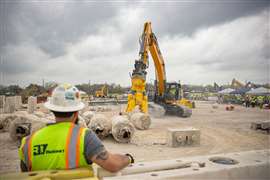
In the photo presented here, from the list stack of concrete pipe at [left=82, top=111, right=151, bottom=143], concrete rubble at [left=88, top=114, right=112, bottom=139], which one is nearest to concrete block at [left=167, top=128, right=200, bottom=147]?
stack of concrete pipe at [left=82, top=111, right=151, bottom=143]

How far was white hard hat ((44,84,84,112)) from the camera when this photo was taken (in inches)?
72.3

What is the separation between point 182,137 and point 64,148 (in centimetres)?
666

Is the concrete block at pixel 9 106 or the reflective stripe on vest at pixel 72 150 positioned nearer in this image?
the reflective stripe on vest at pixel 72 150

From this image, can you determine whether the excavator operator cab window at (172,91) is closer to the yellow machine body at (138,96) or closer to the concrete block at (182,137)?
the yellow machine body at (138,96)

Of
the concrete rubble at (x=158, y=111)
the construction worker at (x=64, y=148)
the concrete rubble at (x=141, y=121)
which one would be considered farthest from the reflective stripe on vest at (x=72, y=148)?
the concrete rubble at (x=158, y=111)

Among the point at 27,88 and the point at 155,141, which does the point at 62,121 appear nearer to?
the point at 155,141

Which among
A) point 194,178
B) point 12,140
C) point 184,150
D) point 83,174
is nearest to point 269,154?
point 194,178

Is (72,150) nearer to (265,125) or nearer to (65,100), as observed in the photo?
(65,100)

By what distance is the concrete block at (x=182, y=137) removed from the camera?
25.5 feet

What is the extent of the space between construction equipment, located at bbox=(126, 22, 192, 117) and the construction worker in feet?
37.6

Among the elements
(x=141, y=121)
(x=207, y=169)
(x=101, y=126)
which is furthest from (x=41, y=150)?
(x=141, y=121)

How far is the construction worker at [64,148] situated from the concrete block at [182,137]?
6.21 m

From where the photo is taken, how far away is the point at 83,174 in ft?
5.48

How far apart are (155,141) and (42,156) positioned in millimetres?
7464
